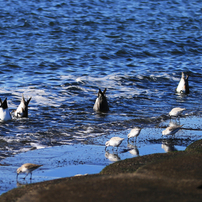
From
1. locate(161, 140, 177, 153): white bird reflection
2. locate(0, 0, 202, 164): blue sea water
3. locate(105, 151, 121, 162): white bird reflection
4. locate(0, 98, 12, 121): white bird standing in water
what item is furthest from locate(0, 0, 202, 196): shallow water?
locate(105, 151, 121, 162): white bird reflection

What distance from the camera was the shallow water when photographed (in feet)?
32.0

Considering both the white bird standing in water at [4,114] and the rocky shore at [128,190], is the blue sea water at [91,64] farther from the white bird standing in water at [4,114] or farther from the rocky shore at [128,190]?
the rocky shore at [128,190]

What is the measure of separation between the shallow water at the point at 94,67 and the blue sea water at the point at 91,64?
0.11ft

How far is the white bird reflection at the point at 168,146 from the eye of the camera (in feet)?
24.8

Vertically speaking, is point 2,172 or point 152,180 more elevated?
point 152,180

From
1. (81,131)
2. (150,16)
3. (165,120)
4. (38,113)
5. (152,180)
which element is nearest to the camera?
(152,180)

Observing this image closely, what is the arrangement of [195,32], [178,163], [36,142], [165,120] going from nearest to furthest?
[178,163]
[36,142]
[165,120]
[195,32]

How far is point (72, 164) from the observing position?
6805mm

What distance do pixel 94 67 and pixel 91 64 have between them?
62 centimetres

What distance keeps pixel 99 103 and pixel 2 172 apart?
18.6 ft

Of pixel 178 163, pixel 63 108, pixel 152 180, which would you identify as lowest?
pixel 63 108

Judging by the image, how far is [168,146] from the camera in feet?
25.6

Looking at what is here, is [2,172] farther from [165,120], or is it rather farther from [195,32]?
[195,32]

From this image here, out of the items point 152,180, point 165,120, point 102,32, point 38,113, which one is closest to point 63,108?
point 38,113
